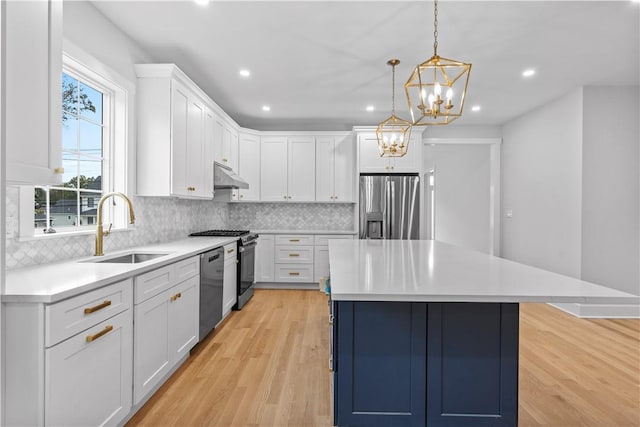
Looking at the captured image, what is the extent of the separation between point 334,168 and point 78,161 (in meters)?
3.59

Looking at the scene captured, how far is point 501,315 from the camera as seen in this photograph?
5.22ft

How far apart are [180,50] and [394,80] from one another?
2.25m

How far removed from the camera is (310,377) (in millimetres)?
2469

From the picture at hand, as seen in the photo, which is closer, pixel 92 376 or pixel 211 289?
pixel 92 376

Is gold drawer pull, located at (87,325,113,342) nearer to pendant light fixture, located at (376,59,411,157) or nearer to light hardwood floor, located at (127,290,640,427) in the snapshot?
light hardwood floor, located at (127,290,640,427)

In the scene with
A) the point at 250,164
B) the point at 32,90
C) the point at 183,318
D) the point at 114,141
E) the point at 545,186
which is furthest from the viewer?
the point at 250,164

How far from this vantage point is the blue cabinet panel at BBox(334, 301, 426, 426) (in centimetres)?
157

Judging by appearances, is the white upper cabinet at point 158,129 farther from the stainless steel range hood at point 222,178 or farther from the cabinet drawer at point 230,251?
the stainless steel range hood at point 222,178

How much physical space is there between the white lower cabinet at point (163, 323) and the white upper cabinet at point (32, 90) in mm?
774

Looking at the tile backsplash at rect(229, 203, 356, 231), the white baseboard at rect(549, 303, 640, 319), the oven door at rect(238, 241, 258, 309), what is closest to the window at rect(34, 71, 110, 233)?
the oven door at rect(238, 241, 258, 309)

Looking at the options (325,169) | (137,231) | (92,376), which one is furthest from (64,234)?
(325,169)

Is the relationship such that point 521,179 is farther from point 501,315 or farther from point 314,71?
point 501,315

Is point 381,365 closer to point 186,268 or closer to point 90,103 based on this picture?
point 186,268

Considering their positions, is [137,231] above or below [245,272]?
above
